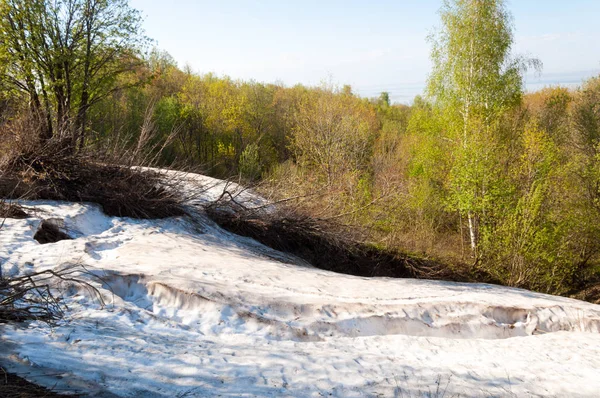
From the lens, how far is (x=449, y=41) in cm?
2208

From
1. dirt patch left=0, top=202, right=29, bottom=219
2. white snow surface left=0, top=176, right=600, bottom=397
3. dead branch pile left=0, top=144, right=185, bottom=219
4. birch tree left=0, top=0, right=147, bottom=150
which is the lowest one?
white snow surface left=0, top=176, right=600, bottom=397

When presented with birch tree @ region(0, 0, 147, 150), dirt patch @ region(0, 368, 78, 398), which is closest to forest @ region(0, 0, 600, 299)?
birch tree @ region(0, 0, 147, 150)

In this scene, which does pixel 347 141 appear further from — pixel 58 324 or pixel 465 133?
pixel 58 324

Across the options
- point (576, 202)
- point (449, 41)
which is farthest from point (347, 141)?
point (576, 202)

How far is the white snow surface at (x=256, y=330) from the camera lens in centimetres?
467

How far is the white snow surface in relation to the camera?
4.67 m

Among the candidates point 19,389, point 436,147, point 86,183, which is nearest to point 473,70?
point 436,147

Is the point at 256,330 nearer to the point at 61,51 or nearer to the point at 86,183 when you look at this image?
the point at 86,183

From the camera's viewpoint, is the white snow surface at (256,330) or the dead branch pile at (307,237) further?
the dead branch pile at (307,237)

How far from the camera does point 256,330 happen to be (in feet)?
20.4

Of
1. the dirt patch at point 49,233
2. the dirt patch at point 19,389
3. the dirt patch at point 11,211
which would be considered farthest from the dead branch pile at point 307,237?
the dirt patch at point 19,389

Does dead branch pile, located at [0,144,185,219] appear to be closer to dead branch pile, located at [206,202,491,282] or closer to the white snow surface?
the white snow surface

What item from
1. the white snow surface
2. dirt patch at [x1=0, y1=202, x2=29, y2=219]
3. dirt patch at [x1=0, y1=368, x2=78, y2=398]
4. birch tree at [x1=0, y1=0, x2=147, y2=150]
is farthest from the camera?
birch tree at [x1=0, y1=0, x2=147, y2=150]

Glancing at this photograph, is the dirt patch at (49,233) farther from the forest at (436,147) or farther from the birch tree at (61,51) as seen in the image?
the birch tree at (61,51)
